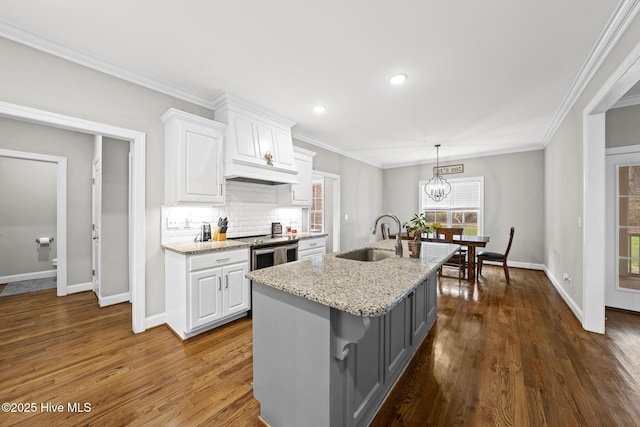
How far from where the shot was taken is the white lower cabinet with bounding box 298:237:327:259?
353cm

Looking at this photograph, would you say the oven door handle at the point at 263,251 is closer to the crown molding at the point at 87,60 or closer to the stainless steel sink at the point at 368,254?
the stainless steel sink at the point at 368,254

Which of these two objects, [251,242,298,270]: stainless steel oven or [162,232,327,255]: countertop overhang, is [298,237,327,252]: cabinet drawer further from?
[162,232,327,255]: countertop overhang

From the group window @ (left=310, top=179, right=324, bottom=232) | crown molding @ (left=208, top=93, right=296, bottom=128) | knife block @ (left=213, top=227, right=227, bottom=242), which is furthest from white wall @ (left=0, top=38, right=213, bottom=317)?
window @ (left=310, top=179, right=324, bottom=232)

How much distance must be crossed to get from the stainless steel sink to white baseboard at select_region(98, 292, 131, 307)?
3402mm

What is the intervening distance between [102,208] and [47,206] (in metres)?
2.47

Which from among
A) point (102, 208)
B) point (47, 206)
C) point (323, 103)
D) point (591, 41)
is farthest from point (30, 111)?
point (591, 41)

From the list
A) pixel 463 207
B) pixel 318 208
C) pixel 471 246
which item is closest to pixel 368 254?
pixel 471 246

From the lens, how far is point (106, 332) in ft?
8.50

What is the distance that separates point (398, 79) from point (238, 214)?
2628 millimetres

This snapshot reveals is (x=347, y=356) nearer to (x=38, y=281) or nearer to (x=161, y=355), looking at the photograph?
(x=161, y=355)

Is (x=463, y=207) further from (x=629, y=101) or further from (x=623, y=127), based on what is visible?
(x=629, y=101)

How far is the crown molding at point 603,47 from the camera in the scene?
5.62ft

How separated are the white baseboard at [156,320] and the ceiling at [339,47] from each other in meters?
2.53

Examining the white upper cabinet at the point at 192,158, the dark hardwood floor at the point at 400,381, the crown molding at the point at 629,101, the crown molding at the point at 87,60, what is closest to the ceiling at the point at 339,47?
the crown molding at the point at 87,60
